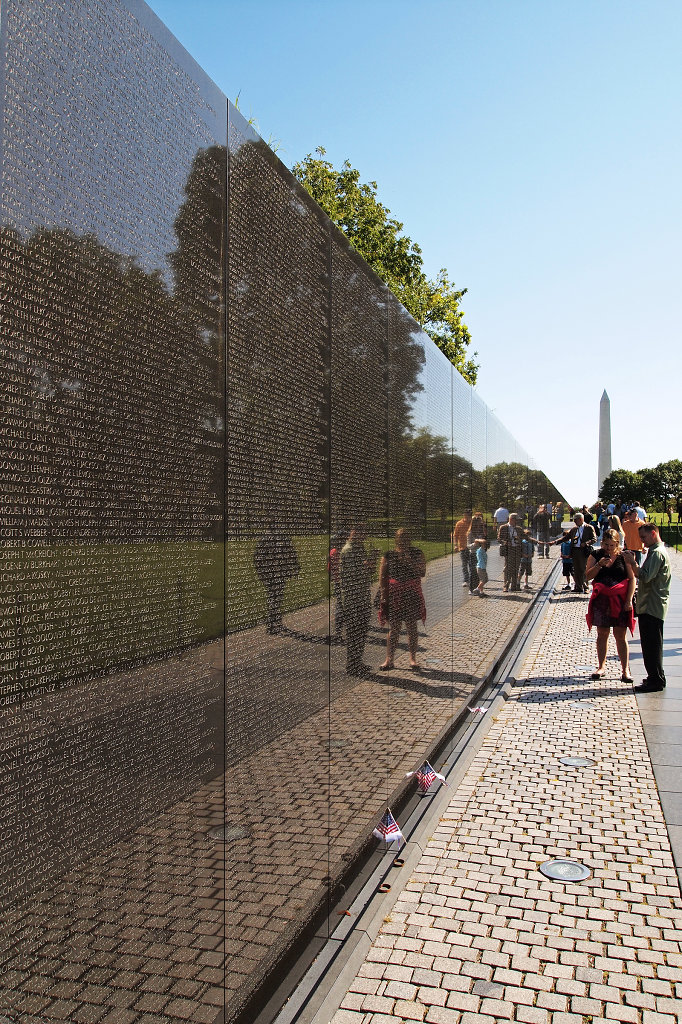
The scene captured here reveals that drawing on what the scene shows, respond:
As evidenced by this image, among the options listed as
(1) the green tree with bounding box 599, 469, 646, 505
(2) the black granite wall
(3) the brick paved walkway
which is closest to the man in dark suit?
(3) the brick paved walkway

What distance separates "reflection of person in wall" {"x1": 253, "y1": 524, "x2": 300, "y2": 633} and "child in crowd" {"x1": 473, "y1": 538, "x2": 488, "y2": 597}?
22.0ft

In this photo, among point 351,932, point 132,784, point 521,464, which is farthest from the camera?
point 521,464

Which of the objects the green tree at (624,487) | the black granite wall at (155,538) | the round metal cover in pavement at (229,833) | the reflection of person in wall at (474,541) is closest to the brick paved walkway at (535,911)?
the black granite wall at (155,538)

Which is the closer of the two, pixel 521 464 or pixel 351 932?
pixel 351 932

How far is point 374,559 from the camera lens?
16.8ft

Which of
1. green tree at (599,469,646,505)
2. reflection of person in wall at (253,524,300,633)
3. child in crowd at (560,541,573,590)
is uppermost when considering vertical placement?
green tree at (599,469,646,505)

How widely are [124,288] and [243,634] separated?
4.37 ft

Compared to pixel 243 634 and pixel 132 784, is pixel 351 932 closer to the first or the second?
pixel 243 634

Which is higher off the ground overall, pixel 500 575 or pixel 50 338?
pixel 50 338

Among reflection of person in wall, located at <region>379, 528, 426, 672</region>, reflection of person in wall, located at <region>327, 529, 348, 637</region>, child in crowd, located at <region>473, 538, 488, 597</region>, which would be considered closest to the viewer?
reflection of person in wall, located at <region>327, 529, 348, 637</region>

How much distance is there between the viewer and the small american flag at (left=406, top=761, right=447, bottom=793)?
18.7ft

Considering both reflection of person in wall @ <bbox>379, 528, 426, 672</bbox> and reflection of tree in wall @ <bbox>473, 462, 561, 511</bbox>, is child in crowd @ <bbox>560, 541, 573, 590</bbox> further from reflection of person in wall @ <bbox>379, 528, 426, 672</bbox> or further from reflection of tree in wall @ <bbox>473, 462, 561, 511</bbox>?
reflection of person in wall @ <bbox>379, 528, 426, 672</bbox>

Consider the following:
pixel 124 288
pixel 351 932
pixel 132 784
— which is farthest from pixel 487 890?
pixel 124 288

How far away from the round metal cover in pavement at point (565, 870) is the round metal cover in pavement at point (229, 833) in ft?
7.57
